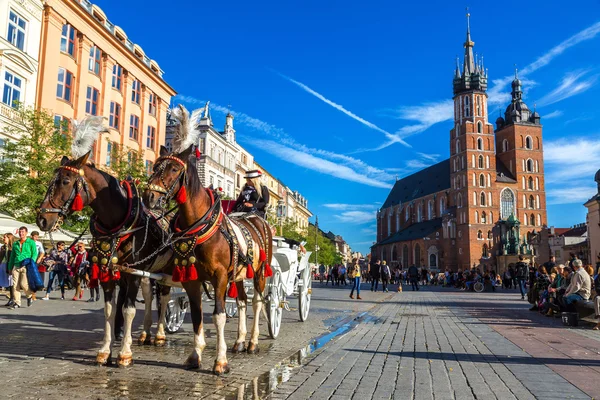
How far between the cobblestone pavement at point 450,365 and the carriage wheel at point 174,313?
276cm

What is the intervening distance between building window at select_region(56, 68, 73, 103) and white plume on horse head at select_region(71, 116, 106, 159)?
2527 centimetres

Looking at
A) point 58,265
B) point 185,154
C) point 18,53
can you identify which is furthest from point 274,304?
point 18,53

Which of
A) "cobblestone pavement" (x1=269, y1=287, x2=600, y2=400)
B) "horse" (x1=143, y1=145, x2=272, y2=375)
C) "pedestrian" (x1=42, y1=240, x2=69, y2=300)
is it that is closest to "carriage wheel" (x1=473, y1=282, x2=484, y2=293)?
"cobblestone pavement" (x1=269, y1=287, x2=600, y2=400)

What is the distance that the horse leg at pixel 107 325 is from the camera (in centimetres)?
561

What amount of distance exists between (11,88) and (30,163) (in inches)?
235

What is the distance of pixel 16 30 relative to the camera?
2498 centimetres

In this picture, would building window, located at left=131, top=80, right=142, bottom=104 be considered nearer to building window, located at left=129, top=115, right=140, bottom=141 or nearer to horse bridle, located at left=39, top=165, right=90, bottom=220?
building window, located at left=129, top=115, right=140, bottom=141

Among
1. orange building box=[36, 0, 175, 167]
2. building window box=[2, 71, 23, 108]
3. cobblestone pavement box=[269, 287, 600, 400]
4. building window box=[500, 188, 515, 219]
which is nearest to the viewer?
cobblestone pavement box=[269, 287, 600, 400]

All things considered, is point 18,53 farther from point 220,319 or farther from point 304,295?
point 220,319

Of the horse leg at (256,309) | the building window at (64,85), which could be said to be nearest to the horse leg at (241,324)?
the horse leg at (256,309)

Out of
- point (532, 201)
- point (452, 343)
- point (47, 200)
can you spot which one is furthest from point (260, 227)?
point (532, 201)

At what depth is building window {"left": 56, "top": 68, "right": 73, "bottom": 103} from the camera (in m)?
28.5

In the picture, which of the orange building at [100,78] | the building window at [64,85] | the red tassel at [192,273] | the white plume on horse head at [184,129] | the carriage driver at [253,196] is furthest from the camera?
the building window at [64,85]

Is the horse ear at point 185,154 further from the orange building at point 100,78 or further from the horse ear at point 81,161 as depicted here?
the orange building at point 100,78
